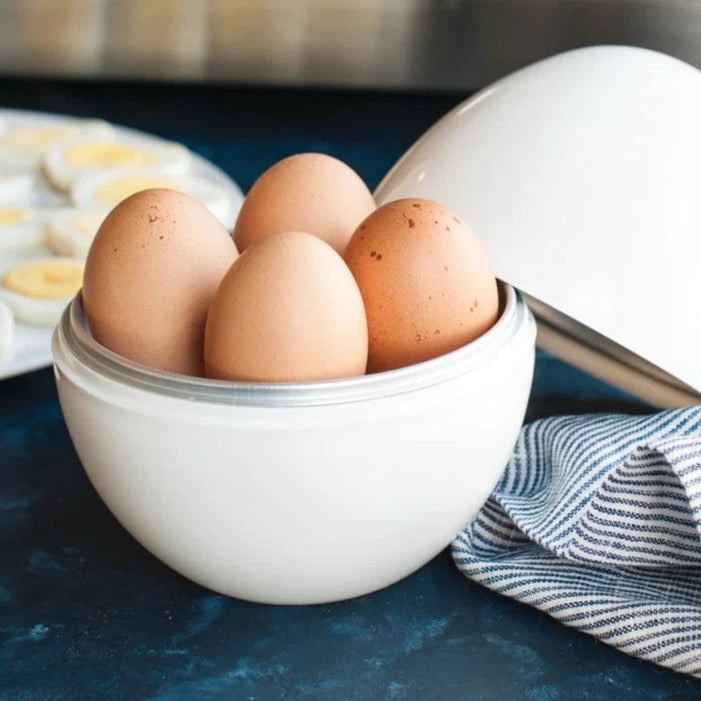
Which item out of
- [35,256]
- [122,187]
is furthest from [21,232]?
[122,187]

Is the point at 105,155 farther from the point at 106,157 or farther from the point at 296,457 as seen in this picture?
the point at 296,457

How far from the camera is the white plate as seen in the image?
774 millimetres

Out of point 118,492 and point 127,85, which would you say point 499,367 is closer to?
point 118,492

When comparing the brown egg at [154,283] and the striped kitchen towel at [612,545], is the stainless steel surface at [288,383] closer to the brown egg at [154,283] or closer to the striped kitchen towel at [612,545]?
the brown egg at [154,283]

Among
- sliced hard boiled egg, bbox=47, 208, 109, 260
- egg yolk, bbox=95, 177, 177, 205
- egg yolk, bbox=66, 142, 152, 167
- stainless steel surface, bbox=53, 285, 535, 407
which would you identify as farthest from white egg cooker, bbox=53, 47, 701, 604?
egg yolk, bbox=66, 142, 152, 167

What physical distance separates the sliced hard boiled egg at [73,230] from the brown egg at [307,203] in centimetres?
46

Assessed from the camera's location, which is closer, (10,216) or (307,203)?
(307,203)

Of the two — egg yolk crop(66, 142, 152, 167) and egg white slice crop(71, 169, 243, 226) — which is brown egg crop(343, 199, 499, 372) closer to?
egg white slice crop(71, 169, 243, 226)

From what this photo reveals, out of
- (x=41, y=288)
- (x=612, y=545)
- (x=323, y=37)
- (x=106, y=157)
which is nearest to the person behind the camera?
(x=612, y=545)

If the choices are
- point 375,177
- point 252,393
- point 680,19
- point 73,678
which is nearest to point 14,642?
point 73,678

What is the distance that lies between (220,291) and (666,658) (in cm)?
26

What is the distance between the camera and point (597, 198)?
615 millimetres

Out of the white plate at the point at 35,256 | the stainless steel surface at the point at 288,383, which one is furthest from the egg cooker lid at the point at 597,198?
the white plate at the point at 35,256

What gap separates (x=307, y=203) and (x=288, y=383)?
0.46 feet
